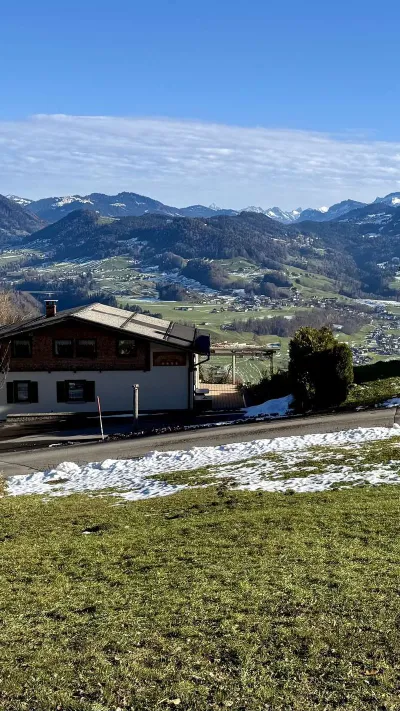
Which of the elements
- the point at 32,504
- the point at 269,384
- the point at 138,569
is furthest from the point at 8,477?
the point at 269,384

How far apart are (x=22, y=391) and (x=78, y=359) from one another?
5.22 metres

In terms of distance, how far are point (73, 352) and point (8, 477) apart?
21971mm

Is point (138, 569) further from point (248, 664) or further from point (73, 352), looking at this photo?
point (73, 352)

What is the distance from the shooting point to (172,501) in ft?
65.8

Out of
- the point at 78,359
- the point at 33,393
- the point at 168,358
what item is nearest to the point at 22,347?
the point at 33,393

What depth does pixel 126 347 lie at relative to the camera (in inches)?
1940

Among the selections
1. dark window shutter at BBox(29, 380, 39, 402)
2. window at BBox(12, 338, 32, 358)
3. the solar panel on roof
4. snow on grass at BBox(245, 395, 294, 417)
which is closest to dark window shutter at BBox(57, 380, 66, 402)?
dark window shutter at BBox(29, 380, 39, 402)

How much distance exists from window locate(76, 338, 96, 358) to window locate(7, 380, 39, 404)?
4384 mm

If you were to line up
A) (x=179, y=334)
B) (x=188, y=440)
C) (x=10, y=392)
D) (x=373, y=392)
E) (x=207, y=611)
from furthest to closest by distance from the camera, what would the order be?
(x=179, y=334), (x=10, y=392), (x=373, y=392), (x=188, y=440), (x=207, y=611)

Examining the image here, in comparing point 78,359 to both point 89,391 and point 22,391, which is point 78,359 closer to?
point 89,391

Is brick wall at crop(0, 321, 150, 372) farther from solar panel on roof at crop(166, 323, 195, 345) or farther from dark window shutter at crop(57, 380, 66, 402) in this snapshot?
solar panel on roof at crop(166, 323, 195, 345)

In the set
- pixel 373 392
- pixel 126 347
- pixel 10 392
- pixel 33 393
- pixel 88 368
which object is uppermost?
pixel 126 347

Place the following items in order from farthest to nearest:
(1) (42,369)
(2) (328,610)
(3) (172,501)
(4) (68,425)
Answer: (1) (42,369), (4) (68,425), (3) (172,501), (2) (328,610)

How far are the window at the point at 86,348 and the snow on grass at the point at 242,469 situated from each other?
21.0 meters
